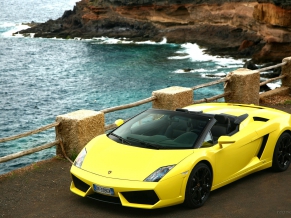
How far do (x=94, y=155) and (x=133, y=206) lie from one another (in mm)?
1069

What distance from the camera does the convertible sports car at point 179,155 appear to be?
23.0 ft

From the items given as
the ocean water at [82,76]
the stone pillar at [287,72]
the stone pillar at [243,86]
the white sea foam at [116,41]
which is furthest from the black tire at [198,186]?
the white sea foam at [116,41]

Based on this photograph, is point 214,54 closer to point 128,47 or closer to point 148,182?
point 128,47

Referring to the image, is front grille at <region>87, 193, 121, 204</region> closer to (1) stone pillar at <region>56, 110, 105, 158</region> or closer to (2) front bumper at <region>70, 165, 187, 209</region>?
(2) front bumper at <region>70, 165, 187, 209</region>

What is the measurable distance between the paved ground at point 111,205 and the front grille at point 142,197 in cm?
26

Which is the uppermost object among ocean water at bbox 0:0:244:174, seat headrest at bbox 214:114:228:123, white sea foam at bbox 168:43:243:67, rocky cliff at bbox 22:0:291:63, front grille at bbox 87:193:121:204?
seat headrest at bbox 214:114:228:123

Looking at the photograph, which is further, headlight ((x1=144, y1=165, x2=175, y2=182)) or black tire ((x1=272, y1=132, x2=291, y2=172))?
black tire ((x1=272, y1=132, x2=291, y2=172))

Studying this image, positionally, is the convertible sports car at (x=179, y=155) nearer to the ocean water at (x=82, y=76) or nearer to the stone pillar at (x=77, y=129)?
the stone pillar at (x=77, y=129)

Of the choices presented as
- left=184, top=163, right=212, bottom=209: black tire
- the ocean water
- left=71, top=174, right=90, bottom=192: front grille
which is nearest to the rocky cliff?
the ocean water

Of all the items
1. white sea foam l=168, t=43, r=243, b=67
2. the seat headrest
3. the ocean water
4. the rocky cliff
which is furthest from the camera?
the rocky cliff

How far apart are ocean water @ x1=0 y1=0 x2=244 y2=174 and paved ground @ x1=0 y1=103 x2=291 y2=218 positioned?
17778mm

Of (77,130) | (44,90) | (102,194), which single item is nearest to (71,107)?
(44,90)

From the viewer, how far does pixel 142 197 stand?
22.9 feet

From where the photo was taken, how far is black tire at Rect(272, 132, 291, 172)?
8.75 meters
